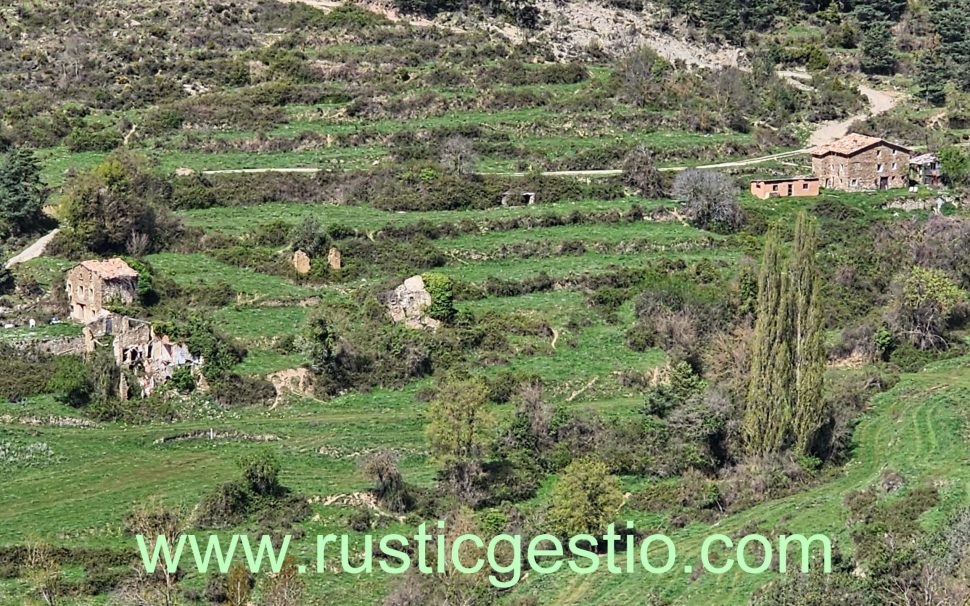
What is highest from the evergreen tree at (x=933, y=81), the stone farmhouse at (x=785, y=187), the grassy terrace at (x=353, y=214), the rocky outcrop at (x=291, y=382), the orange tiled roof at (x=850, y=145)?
the evergreen tree at (x=933, y=81)

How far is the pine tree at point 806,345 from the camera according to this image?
64812mm

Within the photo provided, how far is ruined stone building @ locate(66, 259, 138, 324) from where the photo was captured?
74.8 metres

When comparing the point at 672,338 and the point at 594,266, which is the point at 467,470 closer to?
the point at 672,338

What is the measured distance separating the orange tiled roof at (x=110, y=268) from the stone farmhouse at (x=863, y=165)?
145 feet

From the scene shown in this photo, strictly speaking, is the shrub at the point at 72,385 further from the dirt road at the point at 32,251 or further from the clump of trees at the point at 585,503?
the clump of trees at the point at 585,503

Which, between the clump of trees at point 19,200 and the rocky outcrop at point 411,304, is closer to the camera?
the rocky outcrop at point 411,304

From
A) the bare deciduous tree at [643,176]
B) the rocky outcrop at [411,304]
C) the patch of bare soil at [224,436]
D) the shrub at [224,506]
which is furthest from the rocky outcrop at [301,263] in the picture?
the bare deciduous tree at [643,176]

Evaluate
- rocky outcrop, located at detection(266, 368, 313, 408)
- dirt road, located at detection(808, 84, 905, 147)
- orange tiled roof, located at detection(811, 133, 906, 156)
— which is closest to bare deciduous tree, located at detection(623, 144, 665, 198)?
orange tiled roof, located at detection(811, 133, 906, 156)

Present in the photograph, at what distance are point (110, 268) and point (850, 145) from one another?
46.9 m

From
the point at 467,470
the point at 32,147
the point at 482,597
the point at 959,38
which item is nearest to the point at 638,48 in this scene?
the point at 959,38

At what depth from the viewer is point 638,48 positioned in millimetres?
120688

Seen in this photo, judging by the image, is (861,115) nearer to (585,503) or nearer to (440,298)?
(440,298)

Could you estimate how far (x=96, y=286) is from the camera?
2945 inches

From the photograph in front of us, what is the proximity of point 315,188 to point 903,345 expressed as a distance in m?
35.1
